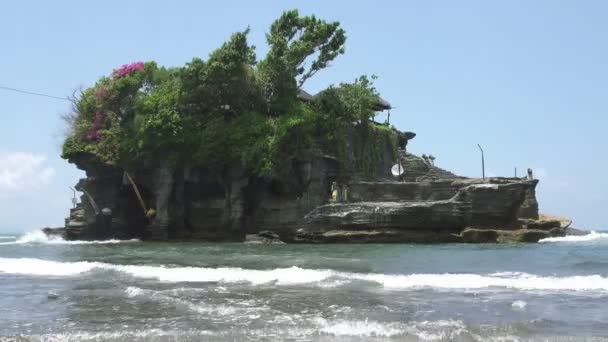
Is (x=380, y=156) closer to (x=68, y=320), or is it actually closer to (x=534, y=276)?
(x=534, y=276)

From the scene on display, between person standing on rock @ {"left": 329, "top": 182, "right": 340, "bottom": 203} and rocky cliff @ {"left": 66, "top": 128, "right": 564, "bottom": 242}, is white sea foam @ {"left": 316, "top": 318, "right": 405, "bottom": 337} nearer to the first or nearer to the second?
rocky cliff @ {"left": 66, "top": 128, "right": 564, "bottom": 242}

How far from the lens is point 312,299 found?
10930 mm

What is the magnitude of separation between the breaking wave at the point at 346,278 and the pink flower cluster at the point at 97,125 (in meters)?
19.9

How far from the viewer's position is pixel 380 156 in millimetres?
Result: 35312

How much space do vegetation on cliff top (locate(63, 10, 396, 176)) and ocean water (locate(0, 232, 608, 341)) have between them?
1275cm

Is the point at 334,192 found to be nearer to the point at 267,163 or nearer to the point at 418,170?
the point at 267,163

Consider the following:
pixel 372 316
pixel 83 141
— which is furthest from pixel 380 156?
pixel 372 316

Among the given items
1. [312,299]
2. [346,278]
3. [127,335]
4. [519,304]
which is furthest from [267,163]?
[127,335]

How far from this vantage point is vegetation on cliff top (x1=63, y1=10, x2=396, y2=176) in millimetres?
30703

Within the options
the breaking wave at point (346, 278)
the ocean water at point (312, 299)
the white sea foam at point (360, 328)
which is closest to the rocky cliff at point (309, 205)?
the ocean water at point (312, 299)

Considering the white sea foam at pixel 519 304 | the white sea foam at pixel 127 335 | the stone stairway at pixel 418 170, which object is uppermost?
the stone stairway at pixel 418 170

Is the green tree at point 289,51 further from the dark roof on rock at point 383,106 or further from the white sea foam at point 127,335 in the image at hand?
the white sea foam at point 127,335

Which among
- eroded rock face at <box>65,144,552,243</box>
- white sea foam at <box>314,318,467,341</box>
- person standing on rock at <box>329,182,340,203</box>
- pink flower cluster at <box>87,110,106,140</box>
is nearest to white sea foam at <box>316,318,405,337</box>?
white sea foam at <box>314,318,467,341</box>

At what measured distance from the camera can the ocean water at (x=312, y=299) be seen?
8195 millimetres
